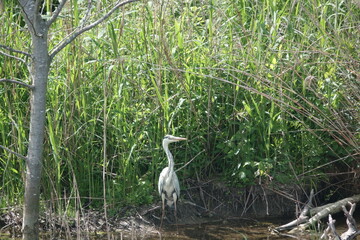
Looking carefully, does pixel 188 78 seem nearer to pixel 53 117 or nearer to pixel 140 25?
pixel 140 25

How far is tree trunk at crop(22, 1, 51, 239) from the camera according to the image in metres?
3.98

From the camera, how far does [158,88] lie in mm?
5324

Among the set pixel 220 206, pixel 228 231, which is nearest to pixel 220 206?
pixel 220 206

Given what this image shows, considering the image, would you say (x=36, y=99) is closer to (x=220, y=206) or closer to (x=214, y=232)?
(x=214, y=232)

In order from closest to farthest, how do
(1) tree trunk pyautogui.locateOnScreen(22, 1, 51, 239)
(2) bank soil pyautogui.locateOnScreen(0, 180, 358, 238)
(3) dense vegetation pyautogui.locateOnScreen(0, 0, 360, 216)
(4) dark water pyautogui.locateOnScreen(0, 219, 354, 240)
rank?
(1) tree trunk pyautogui.locateOnScreen(22, 1, 51, 239) < (4) dark water pyautogui.locateOnScreen(0, 219, 354, 240) < (3) dense vegetation pyautogui.locateOnScreen(0, 0, 360, 216) < (2) bank soil pyautogui.locateOnScreen(0, 180, 358, 238)

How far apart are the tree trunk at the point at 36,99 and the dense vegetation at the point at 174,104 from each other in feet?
2.57

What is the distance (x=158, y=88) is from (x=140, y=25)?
29.6 inches

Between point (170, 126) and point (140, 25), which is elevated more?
point (140, 25)

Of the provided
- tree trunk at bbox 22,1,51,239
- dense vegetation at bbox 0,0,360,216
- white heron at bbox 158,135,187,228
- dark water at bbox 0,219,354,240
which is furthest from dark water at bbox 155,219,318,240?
tree trunk at bbox 22,1,51,239

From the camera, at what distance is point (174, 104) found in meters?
5.57

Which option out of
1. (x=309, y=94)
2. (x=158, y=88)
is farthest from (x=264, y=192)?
(x=158, y=88)

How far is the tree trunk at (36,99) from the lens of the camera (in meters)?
3.98

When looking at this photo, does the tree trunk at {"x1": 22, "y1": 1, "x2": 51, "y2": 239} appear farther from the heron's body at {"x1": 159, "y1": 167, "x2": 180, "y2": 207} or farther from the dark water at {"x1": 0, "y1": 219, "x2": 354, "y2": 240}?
the heron's body at {"x1": 159, "y1": 167, "x2": 180, "y2": 207}

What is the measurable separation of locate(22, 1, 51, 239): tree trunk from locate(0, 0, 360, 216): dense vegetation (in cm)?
78
